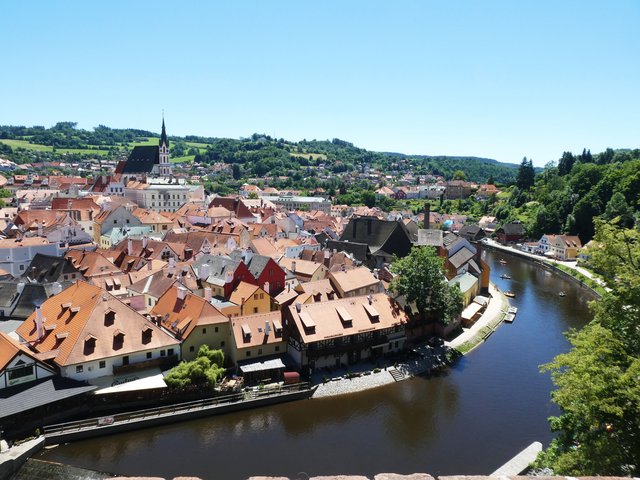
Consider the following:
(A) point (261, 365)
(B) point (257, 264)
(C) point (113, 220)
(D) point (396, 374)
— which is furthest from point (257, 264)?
(C) point (113, 220)

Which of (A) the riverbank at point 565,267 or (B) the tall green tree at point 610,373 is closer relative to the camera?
(B) the tall green tree at point 610,373

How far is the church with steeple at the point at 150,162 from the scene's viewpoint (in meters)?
111

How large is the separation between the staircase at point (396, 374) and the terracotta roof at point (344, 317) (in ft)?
9.86

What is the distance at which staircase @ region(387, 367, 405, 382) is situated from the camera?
1313 inches

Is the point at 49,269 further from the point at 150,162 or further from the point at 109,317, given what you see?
the point at 150,162

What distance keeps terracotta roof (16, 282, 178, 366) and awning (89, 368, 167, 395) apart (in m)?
1.33

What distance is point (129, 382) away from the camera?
1106 inches

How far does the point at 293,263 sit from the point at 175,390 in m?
22.3

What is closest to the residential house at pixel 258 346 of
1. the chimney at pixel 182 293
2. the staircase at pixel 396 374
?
the chimney at pixel 182 293

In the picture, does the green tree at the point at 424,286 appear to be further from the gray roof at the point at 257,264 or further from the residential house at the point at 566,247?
the residential house at the point at 566,247

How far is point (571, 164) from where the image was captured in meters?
142

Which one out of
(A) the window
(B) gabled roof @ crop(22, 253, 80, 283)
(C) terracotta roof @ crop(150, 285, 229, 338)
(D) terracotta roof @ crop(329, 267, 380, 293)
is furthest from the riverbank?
(B) gabled roof @ crop(22, 253, 80, 283)

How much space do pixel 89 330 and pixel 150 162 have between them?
89.6 meters

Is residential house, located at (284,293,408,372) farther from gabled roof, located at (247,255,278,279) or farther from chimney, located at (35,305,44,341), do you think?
chimney, located at (35,305,44,341)
